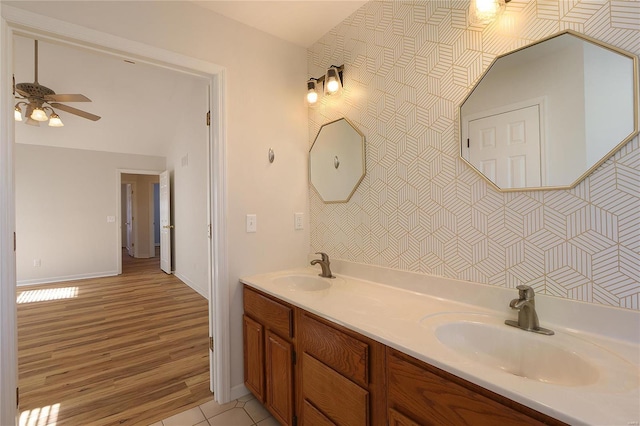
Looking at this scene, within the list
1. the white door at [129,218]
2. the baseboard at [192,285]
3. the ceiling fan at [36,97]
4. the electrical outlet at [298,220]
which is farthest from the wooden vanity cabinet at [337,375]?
the white door at [129,218]

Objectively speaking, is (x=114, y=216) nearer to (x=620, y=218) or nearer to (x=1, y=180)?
(x=1, y=180)

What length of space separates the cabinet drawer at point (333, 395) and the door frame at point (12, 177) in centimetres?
77

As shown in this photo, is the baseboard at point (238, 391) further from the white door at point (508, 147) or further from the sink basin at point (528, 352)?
the white door at point (508, 147)

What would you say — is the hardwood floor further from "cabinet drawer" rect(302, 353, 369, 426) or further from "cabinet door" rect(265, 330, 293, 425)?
"cabinet drawer" rect(302, 353, 369, 426)

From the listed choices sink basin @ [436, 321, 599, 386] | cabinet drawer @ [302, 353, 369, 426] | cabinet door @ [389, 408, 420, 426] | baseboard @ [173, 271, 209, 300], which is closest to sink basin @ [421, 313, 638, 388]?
sink basin @ [436, 321, 599, 386]

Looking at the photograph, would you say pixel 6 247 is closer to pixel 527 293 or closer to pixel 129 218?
pixel 527 293

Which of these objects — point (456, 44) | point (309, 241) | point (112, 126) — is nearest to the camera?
point (456, 44)

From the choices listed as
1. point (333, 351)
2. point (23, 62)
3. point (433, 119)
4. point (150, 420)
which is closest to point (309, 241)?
point (333, 351)

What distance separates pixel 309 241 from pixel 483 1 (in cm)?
174

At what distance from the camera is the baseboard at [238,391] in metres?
1.87

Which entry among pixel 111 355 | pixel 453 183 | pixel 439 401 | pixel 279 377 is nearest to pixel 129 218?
pixel 111 355

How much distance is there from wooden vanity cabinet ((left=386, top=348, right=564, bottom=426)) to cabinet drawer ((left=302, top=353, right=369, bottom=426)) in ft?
0.47

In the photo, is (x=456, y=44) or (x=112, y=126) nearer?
(x=456, y=44)

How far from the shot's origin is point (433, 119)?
1416 millimetres
